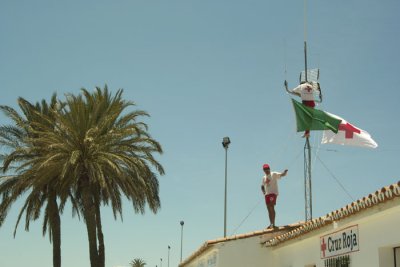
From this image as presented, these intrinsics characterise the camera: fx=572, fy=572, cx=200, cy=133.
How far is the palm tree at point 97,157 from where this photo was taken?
2114cm

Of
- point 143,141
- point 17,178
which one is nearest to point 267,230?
point 143,141

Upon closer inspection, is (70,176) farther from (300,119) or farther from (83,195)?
(300,119)

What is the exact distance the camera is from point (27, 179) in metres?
22.3

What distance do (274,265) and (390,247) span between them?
19.2 feet

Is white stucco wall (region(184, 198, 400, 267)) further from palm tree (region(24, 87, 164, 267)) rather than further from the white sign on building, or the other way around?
palm tree (region(24, 87, 164, 267))

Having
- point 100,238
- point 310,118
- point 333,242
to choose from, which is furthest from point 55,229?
point 333,242

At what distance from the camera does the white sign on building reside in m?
10.1

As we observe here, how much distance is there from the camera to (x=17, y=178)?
23.2 metres

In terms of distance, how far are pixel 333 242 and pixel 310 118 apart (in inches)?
193

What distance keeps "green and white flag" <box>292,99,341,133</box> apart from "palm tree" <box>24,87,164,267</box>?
7.93 m

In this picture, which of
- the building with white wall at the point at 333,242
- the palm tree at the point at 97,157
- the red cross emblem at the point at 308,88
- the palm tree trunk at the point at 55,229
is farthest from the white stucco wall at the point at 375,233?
the palm tree trunk at the point at 55,229

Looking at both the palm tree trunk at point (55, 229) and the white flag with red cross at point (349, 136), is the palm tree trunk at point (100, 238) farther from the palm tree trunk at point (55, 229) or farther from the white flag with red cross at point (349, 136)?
the white flag with red cross at point (349, 136)

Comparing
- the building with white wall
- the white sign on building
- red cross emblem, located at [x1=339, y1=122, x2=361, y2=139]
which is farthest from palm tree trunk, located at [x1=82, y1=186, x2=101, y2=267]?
the white sign on building

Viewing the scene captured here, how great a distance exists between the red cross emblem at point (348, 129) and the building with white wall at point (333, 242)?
2737 millimetres
